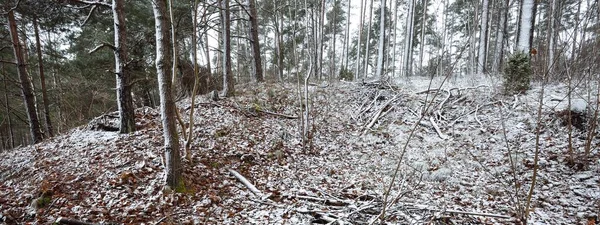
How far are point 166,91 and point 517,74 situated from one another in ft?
27.9

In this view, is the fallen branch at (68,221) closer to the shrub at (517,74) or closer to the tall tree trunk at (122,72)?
the tall tree trunk at (122,72)

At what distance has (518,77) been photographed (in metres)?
6.84

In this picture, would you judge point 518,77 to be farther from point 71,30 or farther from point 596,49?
point 71,30

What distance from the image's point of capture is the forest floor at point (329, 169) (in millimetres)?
3619

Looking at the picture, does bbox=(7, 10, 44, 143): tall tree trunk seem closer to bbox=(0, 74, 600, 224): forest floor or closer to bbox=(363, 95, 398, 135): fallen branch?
bbox=(0, 74, 600, 224): forest floor

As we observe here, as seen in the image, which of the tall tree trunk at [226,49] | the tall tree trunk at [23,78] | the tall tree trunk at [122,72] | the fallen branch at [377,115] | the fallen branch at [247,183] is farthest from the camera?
the tall tree trunk at [226,49]

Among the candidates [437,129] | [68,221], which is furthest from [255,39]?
[68,221]

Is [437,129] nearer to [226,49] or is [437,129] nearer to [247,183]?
[247,183]

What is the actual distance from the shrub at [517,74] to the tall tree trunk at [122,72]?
30.9 ft

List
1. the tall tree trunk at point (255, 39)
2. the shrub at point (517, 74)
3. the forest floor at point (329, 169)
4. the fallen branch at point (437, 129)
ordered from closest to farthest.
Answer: the forest floor at point (329, 169) < the shrub at point (517, 74) < the fallen branch at point (437, 129) < the tall tree trunk at point (255, 39)

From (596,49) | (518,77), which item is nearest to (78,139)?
(596,49)

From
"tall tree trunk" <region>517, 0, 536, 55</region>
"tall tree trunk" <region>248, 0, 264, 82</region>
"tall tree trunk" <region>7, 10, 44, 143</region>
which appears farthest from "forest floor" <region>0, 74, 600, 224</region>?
"tall tree trunk" <region>248, 0, 264, 82</region>

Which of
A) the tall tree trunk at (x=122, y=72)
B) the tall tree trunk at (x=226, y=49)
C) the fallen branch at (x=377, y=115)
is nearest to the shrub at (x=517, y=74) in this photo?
the fallen branch at (x=377, y=115)

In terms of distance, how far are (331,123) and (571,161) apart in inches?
214
